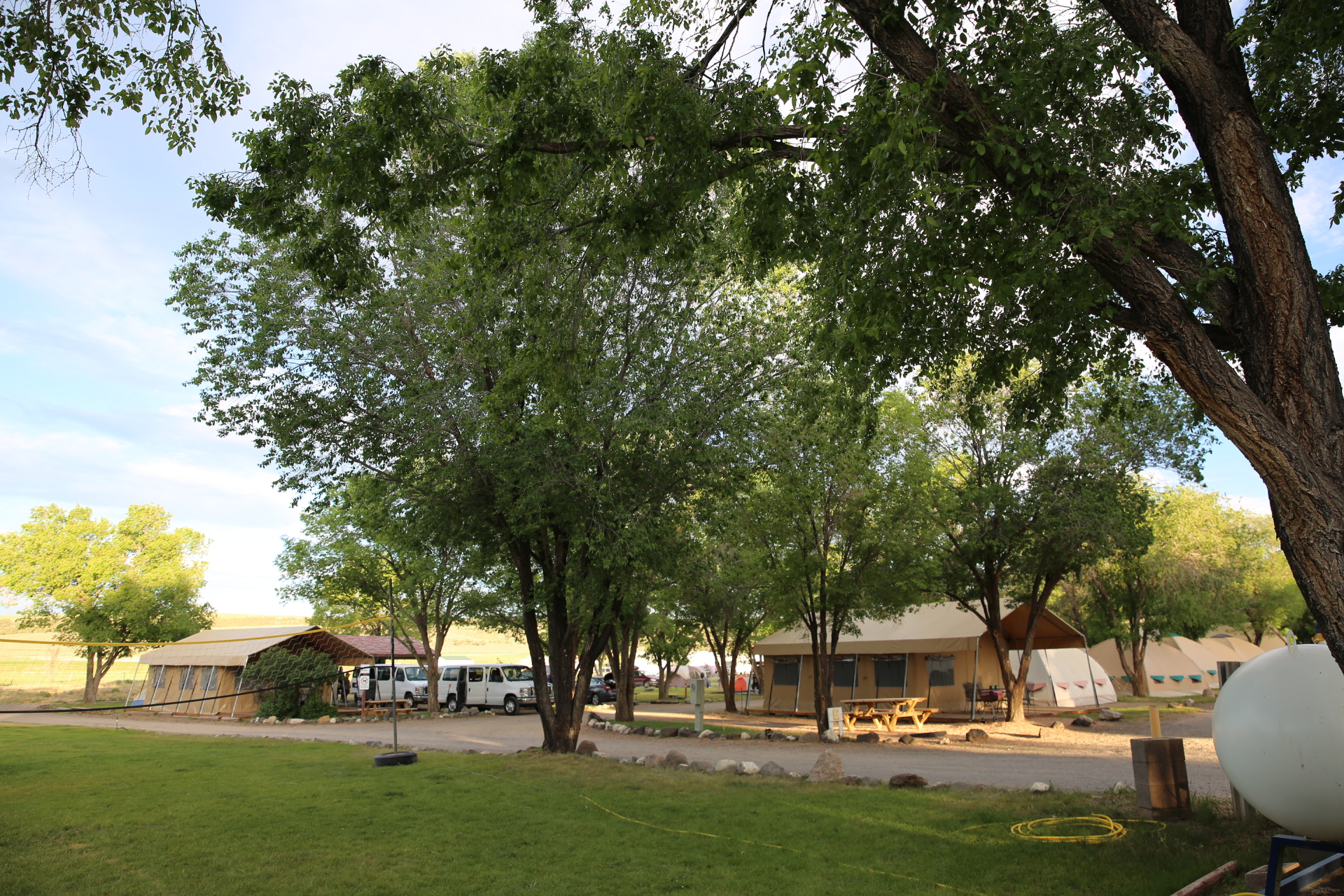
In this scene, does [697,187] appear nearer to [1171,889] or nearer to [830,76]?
[830,76]

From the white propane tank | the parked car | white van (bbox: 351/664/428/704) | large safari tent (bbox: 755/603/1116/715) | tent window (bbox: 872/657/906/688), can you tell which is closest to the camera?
the white propane tank

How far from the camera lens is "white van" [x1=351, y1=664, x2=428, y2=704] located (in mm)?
32969

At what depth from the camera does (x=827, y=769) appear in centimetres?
1143

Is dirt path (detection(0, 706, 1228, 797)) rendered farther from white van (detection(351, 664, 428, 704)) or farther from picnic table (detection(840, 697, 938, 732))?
white van (detection(351, 664, 428, 704))

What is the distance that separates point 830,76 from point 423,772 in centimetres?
1118

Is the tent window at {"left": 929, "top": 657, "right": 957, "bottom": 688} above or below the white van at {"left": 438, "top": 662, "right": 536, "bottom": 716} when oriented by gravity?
above

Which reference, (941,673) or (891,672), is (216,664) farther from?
(941,673)

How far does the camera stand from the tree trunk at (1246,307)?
4305 mm

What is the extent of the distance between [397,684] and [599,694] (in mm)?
8556

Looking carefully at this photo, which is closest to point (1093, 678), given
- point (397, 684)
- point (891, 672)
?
point (891, 672)

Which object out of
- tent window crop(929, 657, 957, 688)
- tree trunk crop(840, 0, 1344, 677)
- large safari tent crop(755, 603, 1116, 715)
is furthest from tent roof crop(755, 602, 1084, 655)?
tree trunk crop(840, 0, 1344, 677)

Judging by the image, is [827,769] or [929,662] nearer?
[827,769]

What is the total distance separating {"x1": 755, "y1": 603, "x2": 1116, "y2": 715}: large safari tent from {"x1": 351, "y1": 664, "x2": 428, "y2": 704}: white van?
48.1 feet

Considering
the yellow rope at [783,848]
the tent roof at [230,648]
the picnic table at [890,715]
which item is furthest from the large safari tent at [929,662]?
the tent roof at [230,648]
